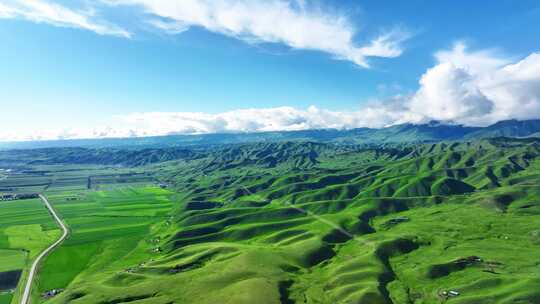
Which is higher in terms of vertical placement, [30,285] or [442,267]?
[442,267]

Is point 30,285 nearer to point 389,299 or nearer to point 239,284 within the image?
point 239,284

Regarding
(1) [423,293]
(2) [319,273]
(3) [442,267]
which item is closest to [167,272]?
Answer: (2) [319,273]

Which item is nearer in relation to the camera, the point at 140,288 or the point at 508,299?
the point at 508,299

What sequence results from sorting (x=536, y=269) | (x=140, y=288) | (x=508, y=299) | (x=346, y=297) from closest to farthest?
(x=508, y=299) < (x=346, y=297) < (x=140, y=288) < (x=536, y=269)

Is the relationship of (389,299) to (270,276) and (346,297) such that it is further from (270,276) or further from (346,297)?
(270,276)

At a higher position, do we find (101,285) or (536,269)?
(536,269)

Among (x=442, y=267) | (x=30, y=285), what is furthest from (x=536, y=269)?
(x=30, y=285)

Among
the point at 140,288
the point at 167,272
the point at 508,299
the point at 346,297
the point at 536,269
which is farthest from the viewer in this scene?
the point at 167,272

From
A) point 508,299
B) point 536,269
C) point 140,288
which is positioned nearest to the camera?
point 508,299

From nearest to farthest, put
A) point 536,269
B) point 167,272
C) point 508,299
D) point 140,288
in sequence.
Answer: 1. point 508,299
2. point 140,288
3. point 536,269
4. point 167,272
